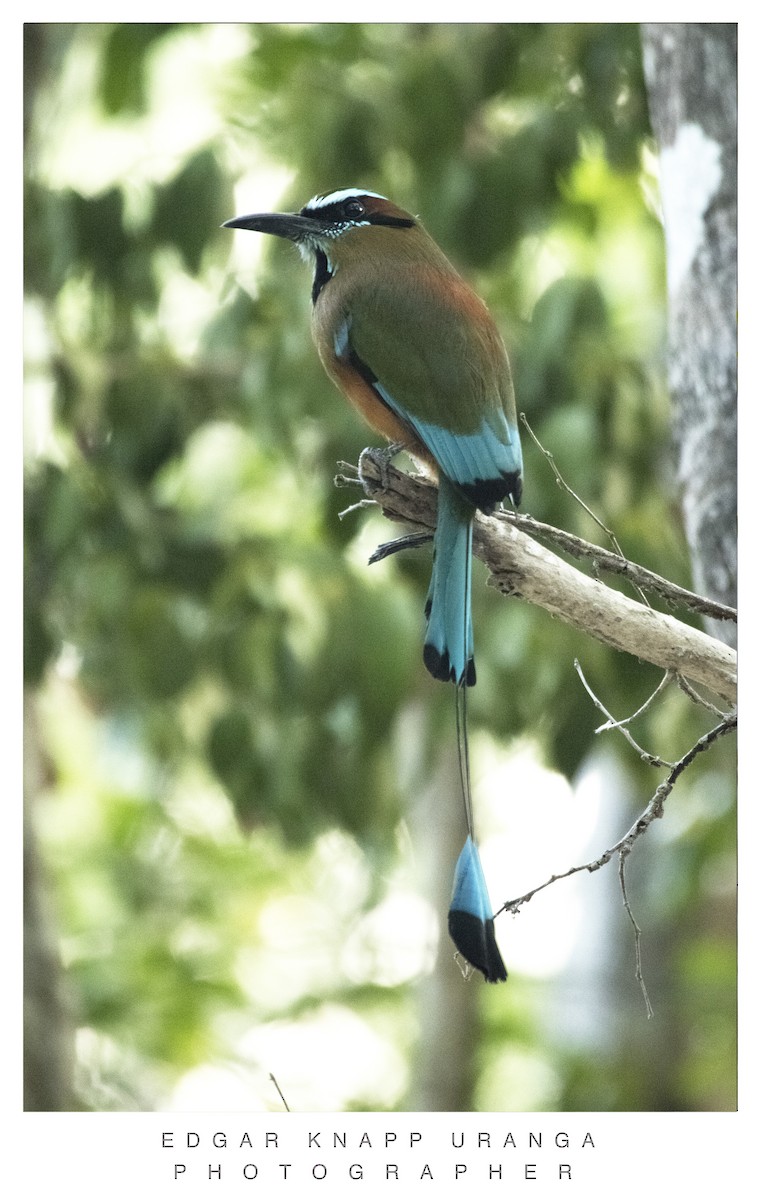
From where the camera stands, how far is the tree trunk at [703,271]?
201 centimetres

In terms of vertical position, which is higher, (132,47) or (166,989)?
(132,47)

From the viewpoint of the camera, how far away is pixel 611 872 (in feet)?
7.34

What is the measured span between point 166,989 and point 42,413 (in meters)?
1.05

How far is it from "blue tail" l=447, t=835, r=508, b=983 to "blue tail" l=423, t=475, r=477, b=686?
0.23 metres

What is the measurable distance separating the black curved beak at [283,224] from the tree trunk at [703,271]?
1.98ft

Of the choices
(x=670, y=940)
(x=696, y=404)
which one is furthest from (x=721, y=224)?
(x=670, y=940)

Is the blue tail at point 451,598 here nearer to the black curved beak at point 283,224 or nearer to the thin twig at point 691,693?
the thin twig at point 691,693

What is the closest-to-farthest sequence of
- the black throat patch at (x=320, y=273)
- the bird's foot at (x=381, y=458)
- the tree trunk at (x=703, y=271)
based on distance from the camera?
the bird's foot at (x=381, y=458), the black throat patch at (x=320, y=273), the tree trunk at (x=703, y=271)

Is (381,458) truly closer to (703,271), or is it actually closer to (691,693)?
(691,693)

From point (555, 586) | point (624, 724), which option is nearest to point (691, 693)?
point (624, 724)

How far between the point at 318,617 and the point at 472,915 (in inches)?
29.1

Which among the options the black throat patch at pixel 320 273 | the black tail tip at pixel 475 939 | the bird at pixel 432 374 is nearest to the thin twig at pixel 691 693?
the bird at pixel 432 374

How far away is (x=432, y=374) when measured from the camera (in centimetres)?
179

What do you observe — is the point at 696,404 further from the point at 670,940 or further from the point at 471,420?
the point at 670,940
